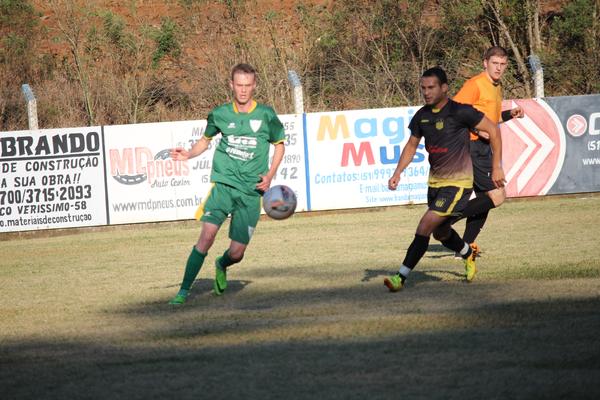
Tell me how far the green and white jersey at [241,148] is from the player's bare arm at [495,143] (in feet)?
6.45

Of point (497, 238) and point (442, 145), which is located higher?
point (442, 145)

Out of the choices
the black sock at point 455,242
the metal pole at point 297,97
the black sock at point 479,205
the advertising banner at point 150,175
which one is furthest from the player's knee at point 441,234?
the metal pole at point 297,97

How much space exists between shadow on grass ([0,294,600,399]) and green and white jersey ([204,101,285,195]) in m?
1.97

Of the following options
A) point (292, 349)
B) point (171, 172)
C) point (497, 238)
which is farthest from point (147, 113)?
point (292, 349)

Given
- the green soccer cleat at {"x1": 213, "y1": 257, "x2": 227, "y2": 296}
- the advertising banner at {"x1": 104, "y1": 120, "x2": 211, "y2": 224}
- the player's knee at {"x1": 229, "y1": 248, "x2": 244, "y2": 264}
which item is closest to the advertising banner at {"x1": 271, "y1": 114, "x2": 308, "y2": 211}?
the advertising banner at {"x1": 104, "y1": 120, "x2": 211, "y2": 224}

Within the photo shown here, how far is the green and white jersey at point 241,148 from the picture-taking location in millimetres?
9547

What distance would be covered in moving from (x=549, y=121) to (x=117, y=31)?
63.2 feet

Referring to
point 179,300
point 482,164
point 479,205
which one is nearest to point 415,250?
point 179,300

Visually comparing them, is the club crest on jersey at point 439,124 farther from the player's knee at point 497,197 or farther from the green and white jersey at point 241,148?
the player's knee at point 497,197

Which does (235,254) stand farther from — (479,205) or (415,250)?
(479,205)

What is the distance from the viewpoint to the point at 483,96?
11555 millimetres

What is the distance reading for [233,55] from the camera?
29438mm

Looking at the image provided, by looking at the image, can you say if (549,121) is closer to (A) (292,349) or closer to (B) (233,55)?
(B) (233,55)

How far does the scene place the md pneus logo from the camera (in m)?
19.3
